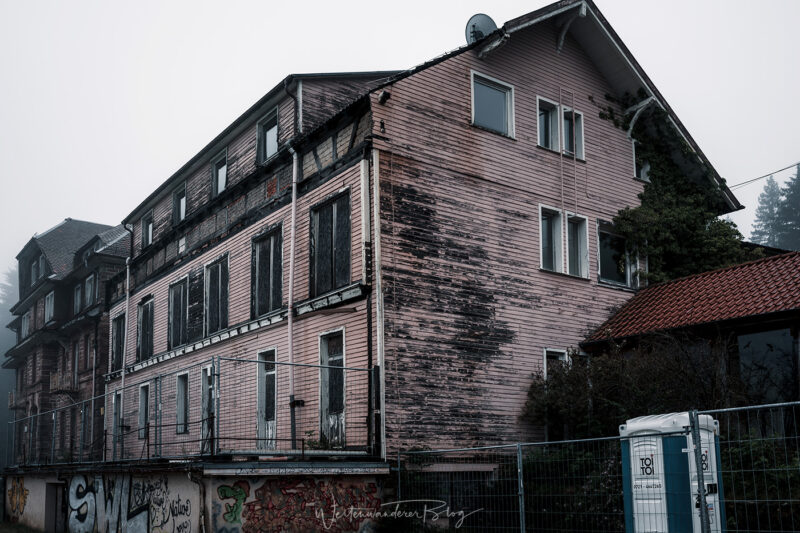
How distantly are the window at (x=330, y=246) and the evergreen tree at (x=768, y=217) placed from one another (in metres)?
58.5

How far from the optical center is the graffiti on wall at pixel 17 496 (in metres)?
25.9

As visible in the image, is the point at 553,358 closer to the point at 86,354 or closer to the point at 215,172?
the point at 215,172

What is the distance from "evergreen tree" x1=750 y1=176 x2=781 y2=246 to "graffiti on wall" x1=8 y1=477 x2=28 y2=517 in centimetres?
5998

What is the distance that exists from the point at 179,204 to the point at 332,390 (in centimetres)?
1286

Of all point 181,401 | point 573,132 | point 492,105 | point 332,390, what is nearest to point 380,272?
point 332,390

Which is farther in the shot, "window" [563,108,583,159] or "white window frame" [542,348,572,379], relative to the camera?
"window" [563,108,583,159]

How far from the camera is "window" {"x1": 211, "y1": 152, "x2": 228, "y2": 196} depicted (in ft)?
80.3

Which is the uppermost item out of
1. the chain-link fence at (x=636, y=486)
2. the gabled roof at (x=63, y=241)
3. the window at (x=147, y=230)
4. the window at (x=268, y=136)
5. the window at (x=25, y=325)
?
the gabled roof at (x=63, y=241)

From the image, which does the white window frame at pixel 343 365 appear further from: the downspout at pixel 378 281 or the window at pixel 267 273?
the window at pixel 267 273

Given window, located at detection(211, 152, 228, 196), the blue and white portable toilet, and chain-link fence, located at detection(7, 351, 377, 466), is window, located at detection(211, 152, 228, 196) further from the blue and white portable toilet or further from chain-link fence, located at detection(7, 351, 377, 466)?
the blue and white portable toilet

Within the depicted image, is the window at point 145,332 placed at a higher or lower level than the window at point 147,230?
lower

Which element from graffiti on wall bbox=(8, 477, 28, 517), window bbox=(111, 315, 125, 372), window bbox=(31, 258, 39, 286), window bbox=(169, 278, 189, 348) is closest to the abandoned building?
window bbox=(169, 278, 189, 348)

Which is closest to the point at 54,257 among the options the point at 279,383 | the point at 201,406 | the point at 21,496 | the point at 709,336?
the point at 21,496

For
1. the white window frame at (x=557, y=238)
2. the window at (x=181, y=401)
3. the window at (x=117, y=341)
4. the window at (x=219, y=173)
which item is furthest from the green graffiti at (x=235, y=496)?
the window at (x=117, y=341)
